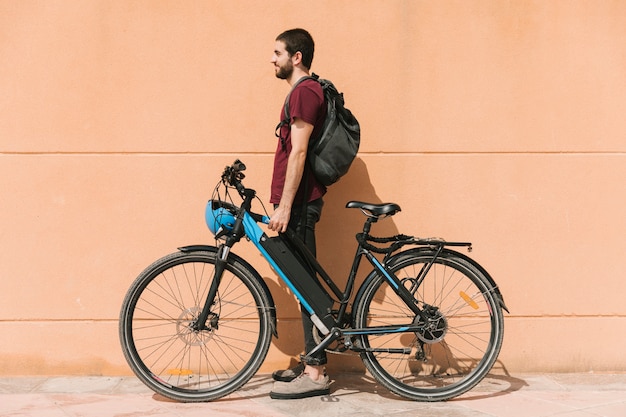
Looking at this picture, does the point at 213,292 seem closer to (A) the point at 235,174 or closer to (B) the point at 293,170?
(A) the point at 235,174

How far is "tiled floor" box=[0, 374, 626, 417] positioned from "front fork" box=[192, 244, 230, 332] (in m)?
0.45

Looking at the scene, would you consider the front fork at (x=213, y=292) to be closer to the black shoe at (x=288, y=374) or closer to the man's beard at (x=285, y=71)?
the black shoe at (x=288, y=374)

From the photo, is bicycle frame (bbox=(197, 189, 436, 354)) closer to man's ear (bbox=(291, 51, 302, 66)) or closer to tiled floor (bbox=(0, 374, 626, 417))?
tiled floor (bbox=(0, 374, 626, 417))

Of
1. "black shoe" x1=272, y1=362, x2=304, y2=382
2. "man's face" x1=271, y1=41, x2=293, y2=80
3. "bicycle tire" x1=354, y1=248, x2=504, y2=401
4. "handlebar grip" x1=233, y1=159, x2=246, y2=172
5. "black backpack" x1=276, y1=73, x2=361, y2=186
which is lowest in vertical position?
"black shoe" x1=272, y1=362, x2=304, y2=382

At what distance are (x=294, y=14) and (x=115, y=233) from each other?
1.79m

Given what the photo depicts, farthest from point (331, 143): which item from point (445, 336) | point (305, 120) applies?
point (445, 336)

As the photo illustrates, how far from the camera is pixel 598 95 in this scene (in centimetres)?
534

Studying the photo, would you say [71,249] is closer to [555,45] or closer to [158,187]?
[158,187]

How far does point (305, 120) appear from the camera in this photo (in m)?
4.56

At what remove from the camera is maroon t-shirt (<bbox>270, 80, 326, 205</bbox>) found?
15.0ft

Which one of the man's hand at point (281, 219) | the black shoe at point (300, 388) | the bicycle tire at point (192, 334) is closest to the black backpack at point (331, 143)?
the man's hand at point (281, 219)

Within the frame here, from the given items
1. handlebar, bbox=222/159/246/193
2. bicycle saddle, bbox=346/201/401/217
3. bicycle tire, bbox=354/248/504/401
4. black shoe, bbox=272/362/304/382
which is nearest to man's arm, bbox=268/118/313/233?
handlebar, bbox=222/159/246/193

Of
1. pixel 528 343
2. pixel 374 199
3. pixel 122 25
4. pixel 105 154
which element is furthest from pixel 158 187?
pixel 528 343

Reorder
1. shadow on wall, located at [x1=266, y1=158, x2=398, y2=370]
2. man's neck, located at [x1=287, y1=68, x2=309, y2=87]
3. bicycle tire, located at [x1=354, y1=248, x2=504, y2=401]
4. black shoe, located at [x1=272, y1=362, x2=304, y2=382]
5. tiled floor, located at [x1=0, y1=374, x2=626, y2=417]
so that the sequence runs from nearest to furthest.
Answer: tiled floor, located at [x1=0, y1=374, x2=626, y2=417]
man's neck, located at [x1=287, y1=68, x2=309, y2=87]
black shoe, located at [x1=272, y1=362, x2=304, y2=382]
bicycle tire, located at [x1=354, y1=248, x2=504, y2=401]
shadow on wall, located at [x1=266, y1=158, x2=398, y2=370]
